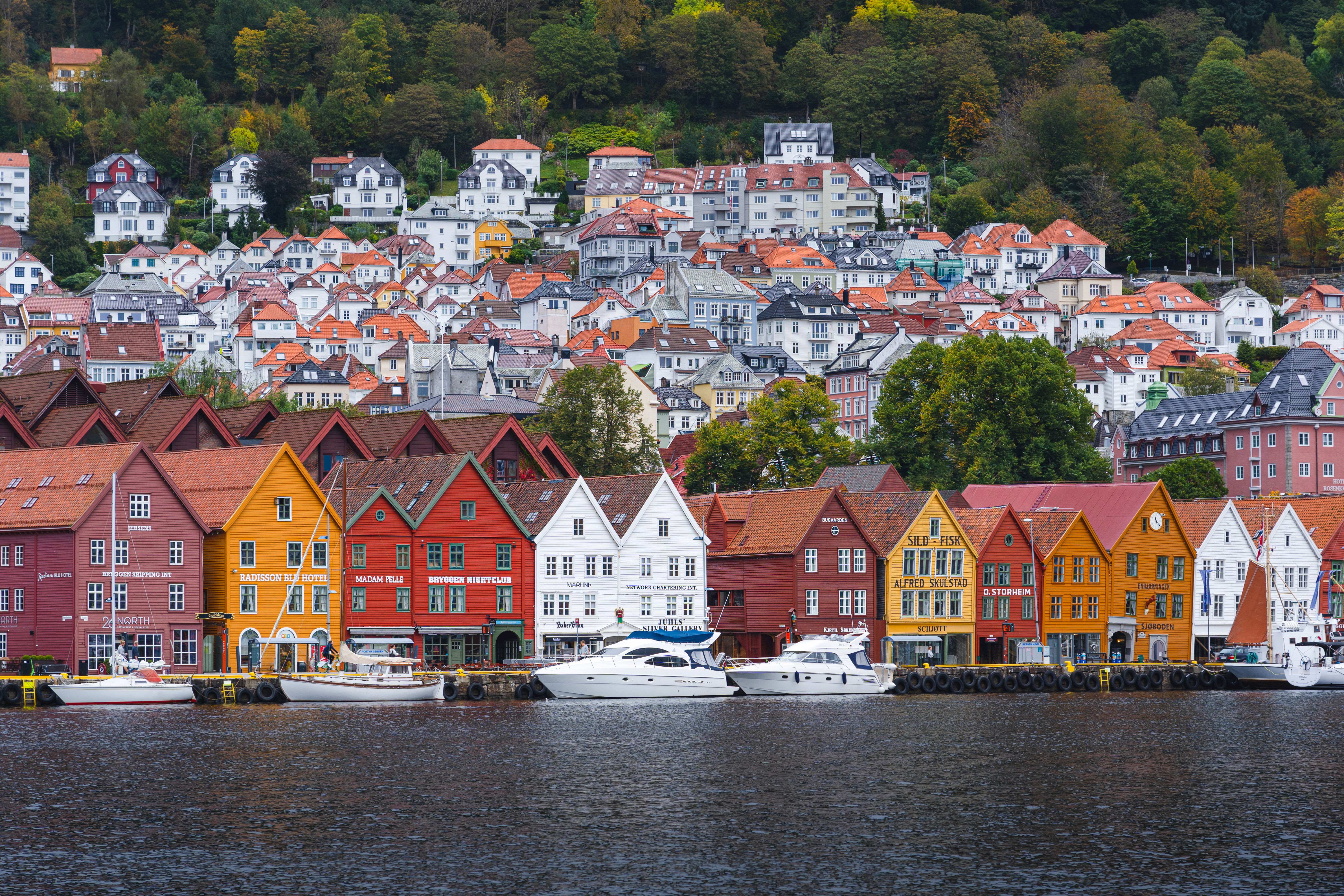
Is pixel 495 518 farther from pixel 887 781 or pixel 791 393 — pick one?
pixel 791 393

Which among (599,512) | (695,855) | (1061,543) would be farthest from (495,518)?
(695,855)

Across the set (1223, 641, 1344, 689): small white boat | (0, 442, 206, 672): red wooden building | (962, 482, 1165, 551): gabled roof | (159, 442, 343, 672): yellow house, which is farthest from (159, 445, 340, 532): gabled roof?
(1223, 641, 1344, 689): small white boat

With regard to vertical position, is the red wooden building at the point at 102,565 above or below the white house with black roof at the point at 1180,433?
below

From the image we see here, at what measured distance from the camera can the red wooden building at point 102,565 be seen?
7500cm

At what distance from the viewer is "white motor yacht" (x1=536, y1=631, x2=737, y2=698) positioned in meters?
77.8

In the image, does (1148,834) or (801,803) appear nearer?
(1148,834)

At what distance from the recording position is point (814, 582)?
9212cm

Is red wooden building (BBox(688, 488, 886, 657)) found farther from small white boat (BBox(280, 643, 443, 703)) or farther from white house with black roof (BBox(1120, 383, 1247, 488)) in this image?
white house with black roof (BBox(1120, 383, 1247, 488))

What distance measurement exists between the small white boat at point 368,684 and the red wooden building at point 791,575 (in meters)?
19.5

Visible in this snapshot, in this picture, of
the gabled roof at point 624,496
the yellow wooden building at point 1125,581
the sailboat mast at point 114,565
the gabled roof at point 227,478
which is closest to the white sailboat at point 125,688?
the sailboat mast at point 114,565

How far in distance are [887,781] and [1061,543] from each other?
4927 cm

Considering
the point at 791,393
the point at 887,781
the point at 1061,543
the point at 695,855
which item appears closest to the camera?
the point at 695,855

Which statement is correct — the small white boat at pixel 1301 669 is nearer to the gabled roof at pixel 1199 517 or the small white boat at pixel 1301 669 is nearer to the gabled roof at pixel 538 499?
the gabled roof at pixel 1199 517

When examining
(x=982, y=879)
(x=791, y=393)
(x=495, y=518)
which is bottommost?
(x=982, y=879)
